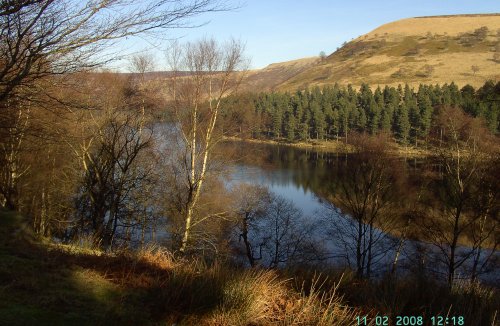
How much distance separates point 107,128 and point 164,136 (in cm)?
290

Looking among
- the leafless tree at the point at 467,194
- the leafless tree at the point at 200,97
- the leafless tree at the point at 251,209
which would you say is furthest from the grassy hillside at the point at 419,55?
the leafless tree at the point at 200,97

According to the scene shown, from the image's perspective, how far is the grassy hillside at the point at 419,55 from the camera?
106062mm

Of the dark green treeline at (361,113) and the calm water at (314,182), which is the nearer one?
the calm water at (314,182)

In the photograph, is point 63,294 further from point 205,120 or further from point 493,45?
point 493,45

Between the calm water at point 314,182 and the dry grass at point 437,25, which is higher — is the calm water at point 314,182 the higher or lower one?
the lower one

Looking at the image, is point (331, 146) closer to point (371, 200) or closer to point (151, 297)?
point (371, 200)

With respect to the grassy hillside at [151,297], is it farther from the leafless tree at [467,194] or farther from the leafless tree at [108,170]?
the leafless tree at [467,194]

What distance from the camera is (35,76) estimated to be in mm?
4355

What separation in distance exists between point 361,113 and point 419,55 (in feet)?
267
